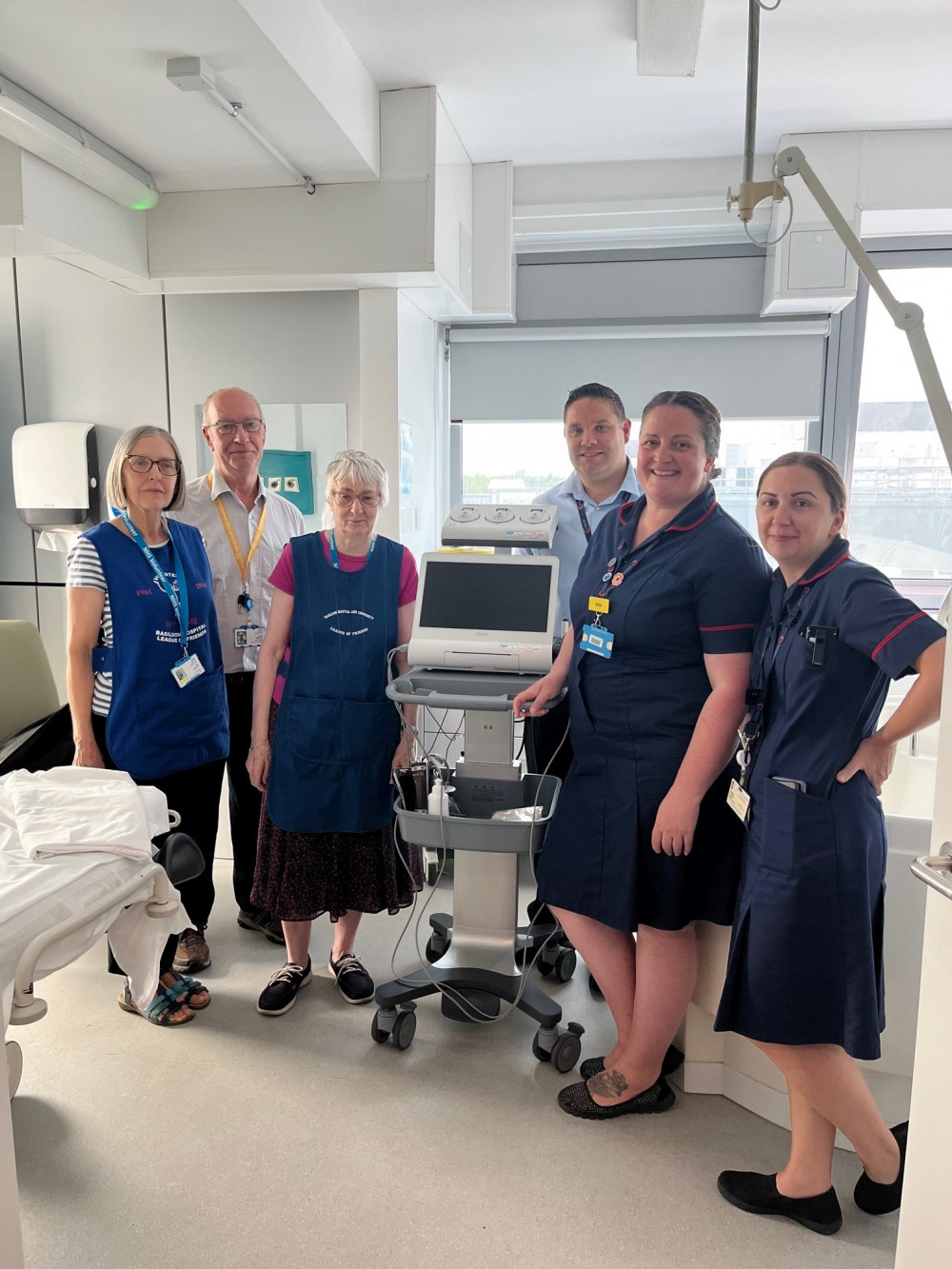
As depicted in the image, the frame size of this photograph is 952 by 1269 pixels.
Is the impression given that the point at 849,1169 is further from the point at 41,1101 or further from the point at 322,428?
the point at 322,428

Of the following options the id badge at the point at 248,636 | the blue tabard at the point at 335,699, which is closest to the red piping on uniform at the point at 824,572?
the blue tabard at the point at 335,699

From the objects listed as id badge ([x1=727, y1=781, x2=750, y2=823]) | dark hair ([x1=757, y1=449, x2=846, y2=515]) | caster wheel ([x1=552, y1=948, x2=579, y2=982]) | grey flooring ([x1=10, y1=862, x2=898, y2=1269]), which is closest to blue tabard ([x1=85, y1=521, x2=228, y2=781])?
grey flooring ([x1=10, y1=862, x2=898, y2=1269])

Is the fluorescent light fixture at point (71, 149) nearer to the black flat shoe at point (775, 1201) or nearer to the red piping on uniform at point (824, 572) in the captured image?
the red piping on uniform at point (824, 572)

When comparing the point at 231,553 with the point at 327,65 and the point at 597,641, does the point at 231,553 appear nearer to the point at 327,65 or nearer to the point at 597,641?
the point at 597,641

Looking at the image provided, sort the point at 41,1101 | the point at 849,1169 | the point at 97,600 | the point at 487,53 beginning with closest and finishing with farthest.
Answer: the point at 849,1169, the point at 41,1101, the point at 97,600, the point at 487,53

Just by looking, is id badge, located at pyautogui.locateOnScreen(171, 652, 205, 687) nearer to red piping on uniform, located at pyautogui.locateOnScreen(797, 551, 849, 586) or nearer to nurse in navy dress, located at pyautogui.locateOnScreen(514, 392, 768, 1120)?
nurse in navy dress, located at pyautogui.locateOnScreen(514, 392, 768, 1120)

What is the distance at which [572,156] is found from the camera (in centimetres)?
374

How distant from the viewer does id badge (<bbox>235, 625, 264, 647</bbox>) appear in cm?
273

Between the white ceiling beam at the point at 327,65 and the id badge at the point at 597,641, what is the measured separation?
1.69 m

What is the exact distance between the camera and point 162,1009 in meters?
2.38

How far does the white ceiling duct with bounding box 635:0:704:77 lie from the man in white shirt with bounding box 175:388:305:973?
1.64m

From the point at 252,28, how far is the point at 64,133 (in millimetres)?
848

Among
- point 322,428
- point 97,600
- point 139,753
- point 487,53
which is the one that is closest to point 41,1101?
point 139,753

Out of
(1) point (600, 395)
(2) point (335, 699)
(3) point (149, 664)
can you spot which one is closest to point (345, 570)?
(2) point (335, 699)
